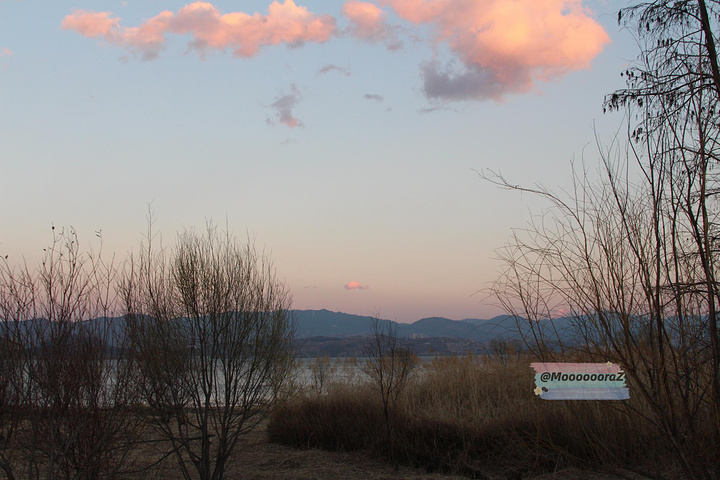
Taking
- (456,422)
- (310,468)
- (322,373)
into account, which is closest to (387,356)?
(456,422)

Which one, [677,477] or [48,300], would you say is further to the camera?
[48,300]

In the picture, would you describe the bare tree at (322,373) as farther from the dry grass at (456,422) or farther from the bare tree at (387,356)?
the bare tree at (387,356)

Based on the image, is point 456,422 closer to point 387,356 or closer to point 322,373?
point 387,356

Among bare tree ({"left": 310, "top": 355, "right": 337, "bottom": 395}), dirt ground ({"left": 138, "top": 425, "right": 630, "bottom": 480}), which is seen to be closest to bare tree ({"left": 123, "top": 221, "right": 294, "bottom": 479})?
dirt ground ({"left": 138, "top": 425, "right": 630, "bottom": 480})

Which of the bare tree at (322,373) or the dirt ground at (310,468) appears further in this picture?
the bare tree at (322,373)

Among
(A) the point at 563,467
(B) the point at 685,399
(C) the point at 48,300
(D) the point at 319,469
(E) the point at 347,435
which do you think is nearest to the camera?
(B) the point at 685,399

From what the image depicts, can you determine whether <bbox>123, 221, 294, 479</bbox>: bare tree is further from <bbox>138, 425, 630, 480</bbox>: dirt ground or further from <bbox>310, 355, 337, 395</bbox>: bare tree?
<bbox>310, 355, 337, 395</bbox>: bare tree

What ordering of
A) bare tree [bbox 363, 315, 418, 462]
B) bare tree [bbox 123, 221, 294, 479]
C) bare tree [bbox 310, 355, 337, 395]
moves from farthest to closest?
bare tree [bbox 310, 355, 337, 395] < bare tree [bbox 363, 315, 418, 462] < bare tree [bbox 123, 221, 294, 479]

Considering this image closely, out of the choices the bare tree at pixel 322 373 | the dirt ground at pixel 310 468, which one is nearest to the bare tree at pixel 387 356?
the dirt ground at pixel 310 468

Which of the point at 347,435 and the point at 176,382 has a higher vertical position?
the point at 176,382

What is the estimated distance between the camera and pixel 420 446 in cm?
1079

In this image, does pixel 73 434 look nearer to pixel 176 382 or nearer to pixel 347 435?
pixel 176 382

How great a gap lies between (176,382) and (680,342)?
20.5 feet

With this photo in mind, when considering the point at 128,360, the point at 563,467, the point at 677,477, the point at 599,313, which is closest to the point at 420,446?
the point at 563,467
